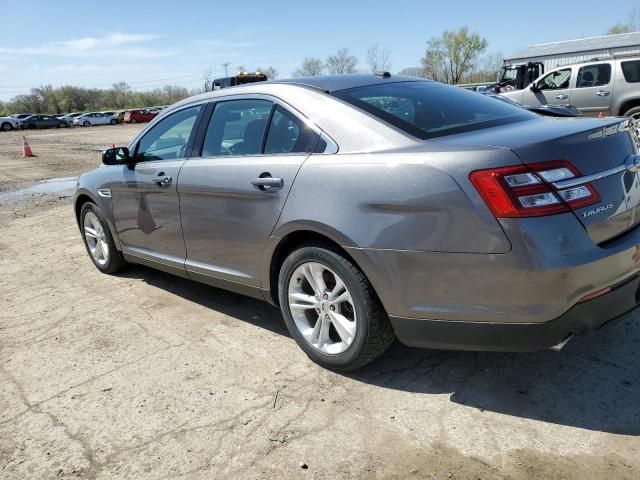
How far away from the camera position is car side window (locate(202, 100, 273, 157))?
347 cm

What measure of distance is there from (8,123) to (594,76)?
55.0 m

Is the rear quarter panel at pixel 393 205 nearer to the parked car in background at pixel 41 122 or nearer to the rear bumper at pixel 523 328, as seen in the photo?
the rear bumper at pixel 523 328

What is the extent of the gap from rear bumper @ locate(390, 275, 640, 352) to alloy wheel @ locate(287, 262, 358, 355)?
351mm

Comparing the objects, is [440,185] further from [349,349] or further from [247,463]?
[247,463]

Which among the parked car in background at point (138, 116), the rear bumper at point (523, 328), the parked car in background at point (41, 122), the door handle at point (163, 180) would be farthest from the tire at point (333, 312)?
the parked car in background at point (41, 122)

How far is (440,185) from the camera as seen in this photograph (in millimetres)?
2443

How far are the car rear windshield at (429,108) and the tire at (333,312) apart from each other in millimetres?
796

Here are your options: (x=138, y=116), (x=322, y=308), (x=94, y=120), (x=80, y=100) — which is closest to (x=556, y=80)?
(x=322, y=308)

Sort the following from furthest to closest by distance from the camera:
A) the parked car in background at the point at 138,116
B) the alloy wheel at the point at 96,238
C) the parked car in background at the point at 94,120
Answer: the parked car in background at the point at 94,120, the parked car in background at the point at 138,116, the alloy wheel at the point at 96,238

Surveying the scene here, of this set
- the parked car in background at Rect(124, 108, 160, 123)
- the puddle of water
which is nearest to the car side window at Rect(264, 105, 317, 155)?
the puddle of water

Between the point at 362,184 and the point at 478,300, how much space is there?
776 millimetres

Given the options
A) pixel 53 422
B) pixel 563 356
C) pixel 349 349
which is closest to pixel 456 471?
pixel 349 349

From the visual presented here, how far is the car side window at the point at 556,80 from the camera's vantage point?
44.0ft

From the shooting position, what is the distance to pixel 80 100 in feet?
303
